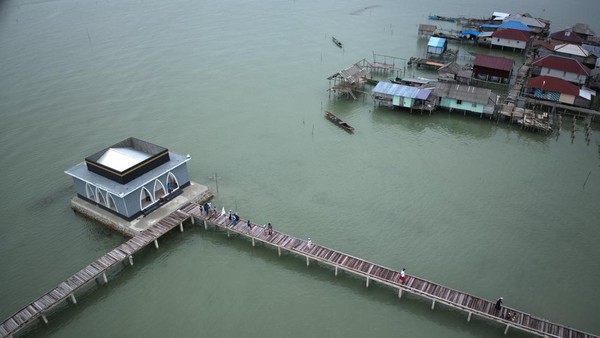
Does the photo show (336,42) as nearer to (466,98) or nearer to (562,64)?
(466,98)

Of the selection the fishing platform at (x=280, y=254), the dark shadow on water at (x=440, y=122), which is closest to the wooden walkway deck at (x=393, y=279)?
the fishing platform at (x=280, y=254)

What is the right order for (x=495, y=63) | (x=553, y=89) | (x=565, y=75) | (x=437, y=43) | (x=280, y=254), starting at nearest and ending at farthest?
(x=280, y=254)
(x=553, y=89)
(x=565, y=75)
(x=495, y=63)
(x=437, y=43)

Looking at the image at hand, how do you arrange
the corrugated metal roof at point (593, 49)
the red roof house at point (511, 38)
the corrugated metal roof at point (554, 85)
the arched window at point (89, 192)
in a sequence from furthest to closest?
the red roof house at point (511, 38)
the corrugated metal roof at point (593, 49)
the corrugated metal roof at point (554, 85)
the arched window at point (89, 192)

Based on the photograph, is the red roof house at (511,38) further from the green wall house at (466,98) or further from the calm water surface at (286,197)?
the green wall house at (466,98)

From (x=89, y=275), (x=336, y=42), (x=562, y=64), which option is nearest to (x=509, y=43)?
(x=562, y=64)

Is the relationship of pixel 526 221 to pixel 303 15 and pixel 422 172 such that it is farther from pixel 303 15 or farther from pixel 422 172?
pixel 303 15
